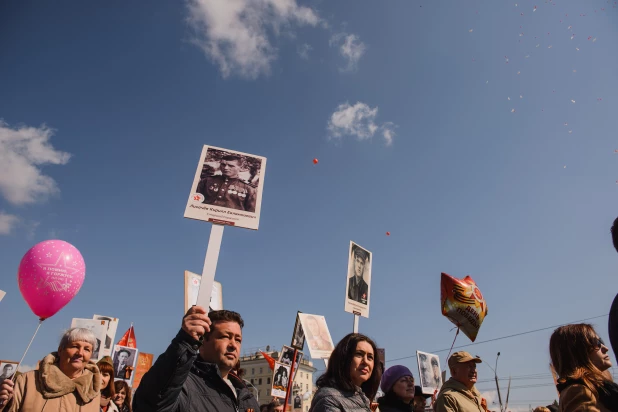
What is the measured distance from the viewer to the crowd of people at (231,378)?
5.93 ft

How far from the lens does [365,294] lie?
751 cm

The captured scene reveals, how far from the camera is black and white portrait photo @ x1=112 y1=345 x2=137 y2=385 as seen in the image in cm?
802

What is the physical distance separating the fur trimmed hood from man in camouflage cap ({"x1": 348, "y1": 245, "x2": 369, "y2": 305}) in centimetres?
449

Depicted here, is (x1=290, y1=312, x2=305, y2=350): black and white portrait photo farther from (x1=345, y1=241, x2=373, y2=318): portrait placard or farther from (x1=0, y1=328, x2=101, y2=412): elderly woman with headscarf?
(x1=0, y1=328, x2=101, y2=412): elderly woman with headscarf

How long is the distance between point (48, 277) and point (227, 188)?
119 inches

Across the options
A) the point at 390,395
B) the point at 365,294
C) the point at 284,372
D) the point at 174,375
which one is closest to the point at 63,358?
the point at 174,375

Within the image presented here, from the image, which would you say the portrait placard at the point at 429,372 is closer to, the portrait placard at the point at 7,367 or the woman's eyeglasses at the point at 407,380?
the woman's eyeglasses at the point at 407,380

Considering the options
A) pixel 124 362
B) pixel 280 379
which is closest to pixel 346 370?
pixel 280 379

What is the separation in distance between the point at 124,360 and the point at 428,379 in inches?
264

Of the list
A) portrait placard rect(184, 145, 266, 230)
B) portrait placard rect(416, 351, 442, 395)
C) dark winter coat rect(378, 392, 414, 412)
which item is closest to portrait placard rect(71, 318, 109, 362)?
portrait placard rect(184, 145, 266, 230)

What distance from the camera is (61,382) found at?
10.6 feet

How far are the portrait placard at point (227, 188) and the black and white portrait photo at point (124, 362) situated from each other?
19.0ft

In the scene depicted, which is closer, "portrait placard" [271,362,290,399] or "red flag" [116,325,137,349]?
"portrait placard" [271,362,290,399]

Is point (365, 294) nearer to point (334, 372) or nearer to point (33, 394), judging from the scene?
point (334, 372)
